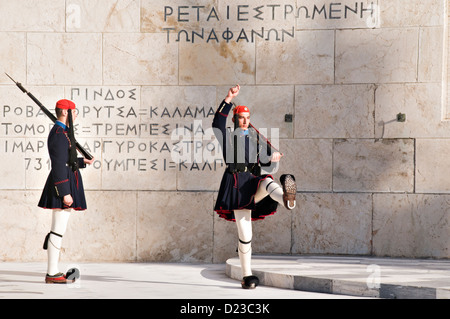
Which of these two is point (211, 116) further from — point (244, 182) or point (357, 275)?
point (357, 275)

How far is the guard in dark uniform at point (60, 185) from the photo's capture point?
8.07m

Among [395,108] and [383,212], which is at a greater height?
[395,108]

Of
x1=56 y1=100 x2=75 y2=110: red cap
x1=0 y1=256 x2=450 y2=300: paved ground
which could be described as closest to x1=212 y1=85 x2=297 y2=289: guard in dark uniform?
x1=0 y1=256 x2=450 y2=300: paved ground

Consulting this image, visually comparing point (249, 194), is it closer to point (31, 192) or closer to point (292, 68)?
point (292, 68)

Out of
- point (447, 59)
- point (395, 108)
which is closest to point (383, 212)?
point (395, 108)

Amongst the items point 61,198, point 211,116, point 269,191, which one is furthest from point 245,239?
point 211,116

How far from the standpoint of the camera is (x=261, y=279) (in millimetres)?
8297

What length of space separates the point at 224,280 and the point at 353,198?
247 cm

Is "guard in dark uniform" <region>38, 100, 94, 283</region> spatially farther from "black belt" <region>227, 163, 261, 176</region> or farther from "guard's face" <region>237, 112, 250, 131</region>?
"guard's face" <region>237, 112, 250, 131</region>

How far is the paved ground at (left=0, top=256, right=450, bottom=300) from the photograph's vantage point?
23.8ft

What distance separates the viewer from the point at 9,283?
8.15m


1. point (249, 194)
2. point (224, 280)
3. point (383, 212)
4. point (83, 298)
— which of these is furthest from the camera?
point (383, 212)

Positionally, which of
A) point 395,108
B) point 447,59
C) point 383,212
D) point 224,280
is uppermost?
point 447,59

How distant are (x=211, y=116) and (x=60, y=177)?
2.94 meters
